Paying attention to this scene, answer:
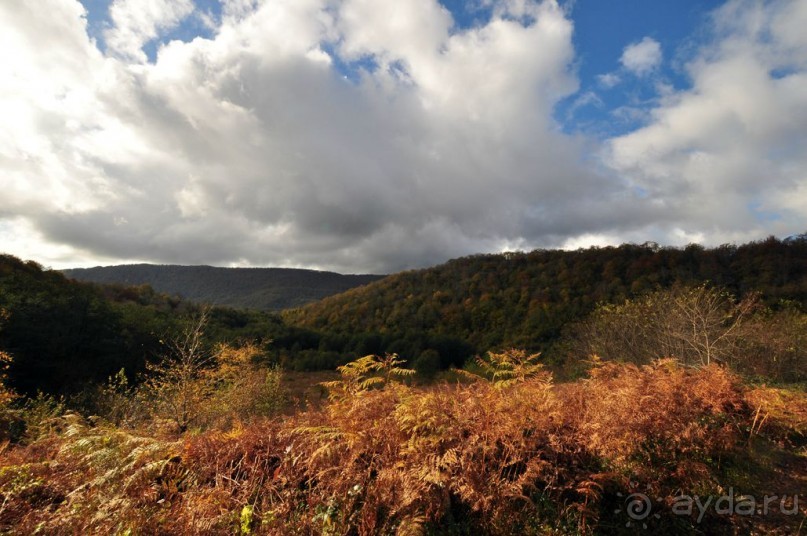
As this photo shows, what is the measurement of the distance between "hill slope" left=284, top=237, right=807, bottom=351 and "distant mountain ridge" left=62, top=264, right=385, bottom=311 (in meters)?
37.3

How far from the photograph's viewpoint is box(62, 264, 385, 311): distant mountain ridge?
4316 inches

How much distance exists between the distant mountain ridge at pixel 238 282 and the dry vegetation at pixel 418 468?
10258 centimetres

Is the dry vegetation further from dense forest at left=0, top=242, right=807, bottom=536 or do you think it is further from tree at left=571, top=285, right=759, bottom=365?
tree at left=571, top=285, right=759, bottom=365

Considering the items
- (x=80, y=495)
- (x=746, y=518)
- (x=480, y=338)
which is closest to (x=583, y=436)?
(x=746, y=518)

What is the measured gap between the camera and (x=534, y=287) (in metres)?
59.2

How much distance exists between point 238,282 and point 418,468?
147 m

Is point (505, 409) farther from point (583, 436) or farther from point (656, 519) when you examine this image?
point (656, 519)

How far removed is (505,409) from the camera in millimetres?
5566

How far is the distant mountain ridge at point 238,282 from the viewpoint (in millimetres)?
109625

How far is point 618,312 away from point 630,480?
75.3 feet
